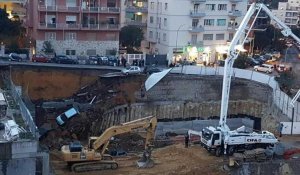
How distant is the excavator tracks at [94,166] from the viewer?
23.4 metres

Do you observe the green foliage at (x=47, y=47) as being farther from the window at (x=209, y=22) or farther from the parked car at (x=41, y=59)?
the window at (x=209, y=22)

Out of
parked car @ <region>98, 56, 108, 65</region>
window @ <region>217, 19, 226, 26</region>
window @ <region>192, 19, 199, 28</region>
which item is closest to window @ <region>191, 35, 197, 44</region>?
window @ <region>192, 19, 199, 28</region>

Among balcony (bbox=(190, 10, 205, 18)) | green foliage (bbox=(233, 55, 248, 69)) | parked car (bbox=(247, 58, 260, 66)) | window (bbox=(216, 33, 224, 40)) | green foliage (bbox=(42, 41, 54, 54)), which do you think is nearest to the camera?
green foliage (bbox=(42, 41, 54, 54))

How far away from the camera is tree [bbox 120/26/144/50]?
5316 centimetres

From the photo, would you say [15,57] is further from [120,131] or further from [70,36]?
[120,131]

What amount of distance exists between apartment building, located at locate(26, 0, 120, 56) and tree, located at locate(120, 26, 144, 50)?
4.62 metres

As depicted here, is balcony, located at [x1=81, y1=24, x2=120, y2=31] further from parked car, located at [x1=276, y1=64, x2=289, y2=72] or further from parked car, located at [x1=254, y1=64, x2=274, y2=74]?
parked car, located at [x1=276, y1=64, x2=289, y2=72]

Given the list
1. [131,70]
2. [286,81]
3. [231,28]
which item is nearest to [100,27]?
[131,70]

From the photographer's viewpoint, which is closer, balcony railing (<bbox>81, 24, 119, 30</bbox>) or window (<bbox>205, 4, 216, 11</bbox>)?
balcony railing (<bbox>81, 24, 119, 30</bbox>)

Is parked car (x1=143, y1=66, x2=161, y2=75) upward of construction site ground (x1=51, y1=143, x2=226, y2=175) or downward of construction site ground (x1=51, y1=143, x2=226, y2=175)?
upward

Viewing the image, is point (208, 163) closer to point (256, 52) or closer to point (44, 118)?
point (44, 118)

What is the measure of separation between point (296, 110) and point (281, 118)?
3.81 feet

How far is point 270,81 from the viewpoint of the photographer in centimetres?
3891

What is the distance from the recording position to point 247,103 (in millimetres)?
39750
